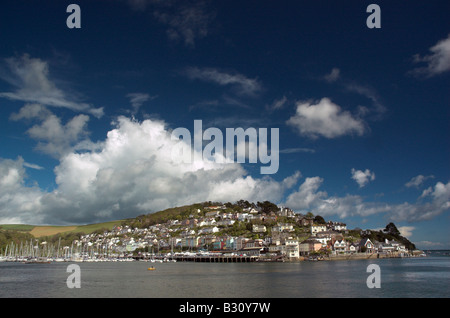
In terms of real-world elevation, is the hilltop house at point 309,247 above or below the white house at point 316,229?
below

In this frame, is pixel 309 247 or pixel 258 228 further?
pixel 258 228

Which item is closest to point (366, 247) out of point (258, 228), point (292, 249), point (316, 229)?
point (316, 229)

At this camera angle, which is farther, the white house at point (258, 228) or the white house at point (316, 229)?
the white house at point (258, 228)

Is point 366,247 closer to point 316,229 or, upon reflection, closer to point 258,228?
point 316,229

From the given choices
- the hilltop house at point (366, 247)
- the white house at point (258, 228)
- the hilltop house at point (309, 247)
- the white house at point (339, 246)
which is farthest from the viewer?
the white house at point (258, 228)

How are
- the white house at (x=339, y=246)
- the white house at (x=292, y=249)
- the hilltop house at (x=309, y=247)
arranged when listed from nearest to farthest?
the white house at (x=292, y=249)
the hilltop house at (x=309, y=247)
the white house at (x=339, y=246)

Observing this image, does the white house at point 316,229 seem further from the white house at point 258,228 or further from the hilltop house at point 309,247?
the white house at point 258,228

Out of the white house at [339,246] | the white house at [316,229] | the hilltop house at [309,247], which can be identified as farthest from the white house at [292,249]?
the white house at [316,229]

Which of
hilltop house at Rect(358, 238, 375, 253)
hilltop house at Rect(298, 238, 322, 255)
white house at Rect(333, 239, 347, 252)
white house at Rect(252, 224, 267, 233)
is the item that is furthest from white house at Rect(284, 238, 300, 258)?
white house at Rect(252, 224, 267, 233)

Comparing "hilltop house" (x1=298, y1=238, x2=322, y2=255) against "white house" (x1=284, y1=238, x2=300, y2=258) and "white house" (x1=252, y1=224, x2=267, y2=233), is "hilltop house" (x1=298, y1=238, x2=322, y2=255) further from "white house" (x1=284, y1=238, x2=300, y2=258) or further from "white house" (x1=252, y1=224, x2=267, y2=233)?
"white house" (x1=252, y1=224, x2=267, y2=233)

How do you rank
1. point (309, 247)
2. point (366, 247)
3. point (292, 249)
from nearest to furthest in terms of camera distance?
point (292, 249) < point (309, 247) < point (366, 247)
